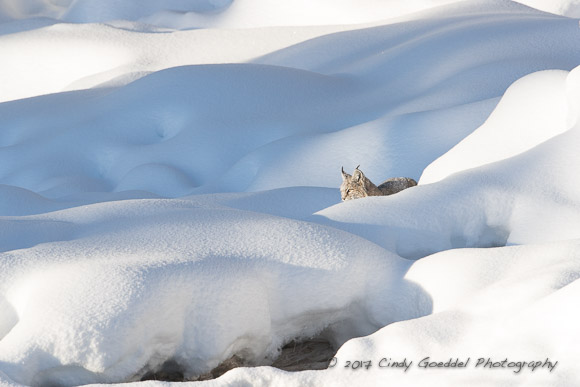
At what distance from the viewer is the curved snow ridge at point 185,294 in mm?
1420

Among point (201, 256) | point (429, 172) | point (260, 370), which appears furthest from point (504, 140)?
point (260, 370)

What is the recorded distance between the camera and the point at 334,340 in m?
1.72

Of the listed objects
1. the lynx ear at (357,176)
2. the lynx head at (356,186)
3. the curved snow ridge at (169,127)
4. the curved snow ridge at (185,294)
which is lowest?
the curved snow ridge at (185,294)

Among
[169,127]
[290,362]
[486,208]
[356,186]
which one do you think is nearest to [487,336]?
[290,362]

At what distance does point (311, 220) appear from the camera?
2070 mm

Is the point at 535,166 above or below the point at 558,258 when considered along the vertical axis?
above

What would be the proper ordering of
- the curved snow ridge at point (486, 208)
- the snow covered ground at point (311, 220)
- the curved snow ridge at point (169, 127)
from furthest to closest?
the curved snow ridge at point (169, 127) → the curved snow ridge at point (486, 208) → the snow covered ground at point (311, 220)

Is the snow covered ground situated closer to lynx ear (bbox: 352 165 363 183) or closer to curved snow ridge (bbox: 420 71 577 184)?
curved snow ridge (bbox: 420 71 577 184)

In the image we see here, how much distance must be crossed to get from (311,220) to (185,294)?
23.9 inches

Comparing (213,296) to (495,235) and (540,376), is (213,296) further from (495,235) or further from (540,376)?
(495,235)

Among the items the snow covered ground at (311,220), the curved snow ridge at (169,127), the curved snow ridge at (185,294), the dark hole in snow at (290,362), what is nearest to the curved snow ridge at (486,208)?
the snow covered ground at (311,220)

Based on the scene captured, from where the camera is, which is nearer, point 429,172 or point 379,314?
point 379,314

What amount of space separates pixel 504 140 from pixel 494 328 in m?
1.20

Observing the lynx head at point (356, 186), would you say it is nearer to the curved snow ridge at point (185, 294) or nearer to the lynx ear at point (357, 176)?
the lynx ear at point (357, 176)
